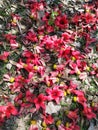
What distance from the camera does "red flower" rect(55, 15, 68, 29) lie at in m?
4.34

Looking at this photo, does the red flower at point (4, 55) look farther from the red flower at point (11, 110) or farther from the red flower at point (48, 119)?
the red flower at point (48, 119)

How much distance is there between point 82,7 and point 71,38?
A: 791 millimetres

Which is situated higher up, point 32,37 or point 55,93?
point 32,37

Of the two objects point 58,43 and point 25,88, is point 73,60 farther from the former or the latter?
point 25,88

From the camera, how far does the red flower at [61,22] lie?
4344 mm

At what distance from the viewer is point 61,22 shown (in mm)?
4434

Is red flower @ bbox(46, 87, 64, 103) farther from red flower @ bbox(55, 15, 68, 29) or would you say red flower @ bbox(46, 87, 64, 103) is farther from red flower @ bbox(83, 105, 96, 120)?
red flower @ bbox(55, 15, 68, 29)

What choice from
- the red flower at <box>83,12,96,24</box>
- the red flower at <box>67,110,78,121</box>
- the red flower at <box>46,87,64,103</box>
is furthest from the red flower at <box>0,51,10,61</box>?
the red flower at <box>83,12,96,24</box>

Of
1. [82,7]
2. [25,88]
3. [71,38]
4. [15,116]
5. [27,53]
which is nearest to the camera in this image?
[15,116]

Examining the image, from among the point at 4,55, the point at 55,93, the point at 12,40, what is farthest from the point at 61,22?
the point at 55,93

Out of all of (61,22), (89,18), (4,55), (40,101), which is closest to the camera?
(40,101)

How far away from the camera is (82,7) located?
15.8 feet

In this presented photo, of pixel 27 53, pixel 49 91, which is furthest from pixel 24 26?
pixel 49 91

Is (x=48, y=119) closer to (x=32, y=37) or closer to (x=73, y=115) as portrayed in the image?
(x=73, y=115)
